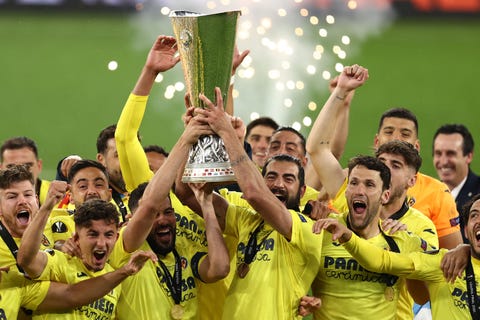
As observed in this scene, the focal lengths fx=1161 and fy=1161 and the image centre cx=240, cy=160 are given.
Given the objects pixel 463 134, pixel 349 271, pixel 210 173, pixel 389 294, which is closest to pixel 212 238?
pixel 210 173

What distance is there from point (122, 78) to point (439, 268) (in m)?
6.53

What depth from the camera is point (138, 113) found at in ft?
19.9

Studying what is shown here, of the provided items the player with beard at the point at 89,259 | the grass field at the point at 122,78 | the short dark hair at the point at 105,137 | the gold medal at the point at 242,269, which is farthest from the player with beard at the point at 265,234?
the grass field at the point at 122,78

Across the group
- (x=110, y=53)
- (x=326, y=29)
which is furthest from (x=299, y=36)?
(x=110, y=53)

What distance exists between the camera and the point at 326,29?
1162 cm

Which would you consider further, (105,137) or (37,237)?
(105,137)

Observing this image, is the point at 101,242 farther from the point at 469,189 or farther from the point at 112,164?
the point at 469,189

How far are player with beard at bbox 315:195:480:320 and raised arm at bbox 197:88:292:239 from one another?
1.27ft

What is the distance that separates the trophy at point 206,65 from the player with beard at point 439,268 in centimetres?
70

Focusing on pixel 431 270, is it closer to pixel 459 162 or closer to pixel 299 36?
pixel 459 162

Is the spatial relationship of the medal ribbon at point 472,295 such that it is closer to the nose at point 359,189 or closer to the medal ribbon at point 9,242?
the nose at point 359,189

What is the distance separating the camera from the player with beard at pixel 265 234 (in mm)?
5473

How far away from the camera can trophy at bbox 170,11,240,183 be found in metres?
5.36

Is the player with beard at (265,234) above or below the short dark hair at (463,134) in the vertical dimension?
below
